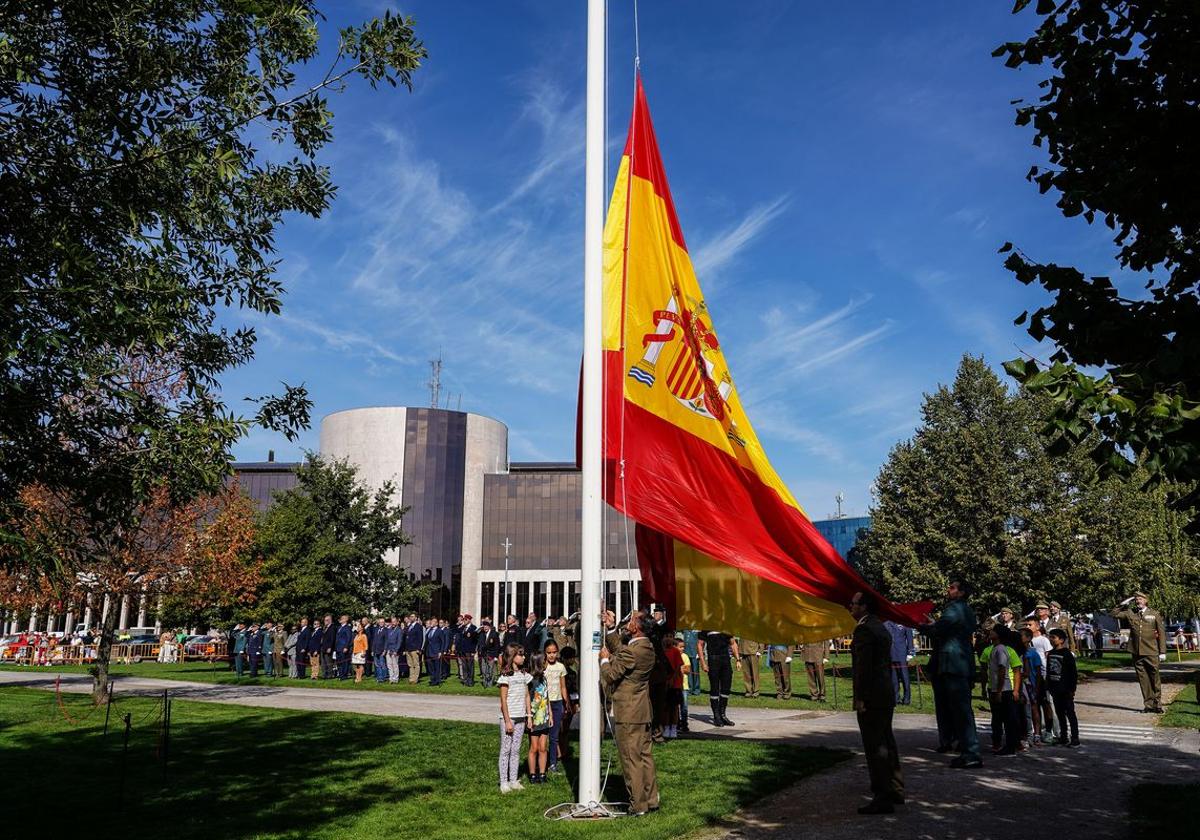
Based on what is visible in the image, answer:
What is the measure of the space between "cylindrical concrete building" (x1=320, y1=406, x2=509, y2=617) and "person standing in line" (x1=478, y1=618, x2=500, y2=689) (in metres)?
57.2

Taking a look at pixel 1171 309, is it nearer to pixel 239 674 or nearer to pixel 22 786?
pixel 22 786

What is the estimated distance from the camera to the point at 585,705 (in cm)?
891

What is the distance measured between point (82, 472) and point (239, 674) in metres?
26.5

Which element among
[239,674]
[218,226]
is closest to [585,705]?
[218,226]

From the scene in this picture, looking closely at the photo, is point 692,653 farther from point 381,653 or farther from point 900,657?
point 381,653

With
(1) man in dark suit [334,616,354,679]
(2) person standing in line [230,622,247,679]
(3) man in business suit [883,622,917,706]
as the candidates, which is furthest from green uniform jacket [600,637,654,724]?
(2) person standing in line [230,622,247,679]

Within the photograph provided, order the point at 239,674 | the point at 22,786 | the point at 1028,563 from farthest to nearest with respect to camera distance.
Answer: the point at 1028,563, the point at 239,674, the point at 22,786

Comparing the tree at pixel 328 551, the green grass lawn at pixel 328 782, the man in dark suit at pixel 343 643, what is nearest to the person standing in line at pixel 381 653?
the man in dark suit at pixel 343 643

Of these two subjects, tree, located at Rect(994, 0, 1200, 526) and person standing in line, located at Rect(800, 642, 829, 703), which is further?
person standing in line, located at Rect(800, 642, 829, 703)

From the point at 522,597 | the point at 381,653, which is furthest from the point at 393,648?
the point at 522,597

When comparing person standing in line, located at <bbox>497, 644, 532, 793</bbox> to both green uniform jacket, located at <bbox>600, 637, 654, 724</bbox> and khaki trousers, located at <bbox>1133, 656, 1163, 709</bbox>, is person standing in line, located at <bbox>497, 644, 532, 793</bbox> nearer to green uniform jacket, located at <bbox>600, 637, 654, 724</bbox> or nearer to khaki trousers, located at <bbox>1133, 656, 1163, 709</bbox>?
green uniform jacket, located at <bbox>600, 637, 654, 724</bbox>

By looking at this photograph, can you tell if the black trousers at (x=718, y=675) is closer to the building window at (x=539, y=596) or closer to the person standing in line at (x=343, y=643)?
the person standing in line at (x=343, y=643)

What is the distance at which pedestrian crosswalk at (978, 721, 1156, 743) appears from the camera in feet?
45.6

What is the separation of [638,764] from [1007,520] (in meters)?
37.5
